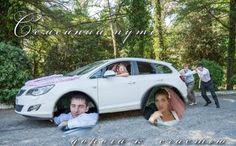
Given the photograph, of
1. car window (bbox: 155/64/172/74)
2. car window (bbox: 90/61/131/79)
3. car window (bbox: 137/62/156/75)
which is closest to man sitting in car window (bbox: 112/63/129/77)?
car window (bbox: 90/61/131/79)

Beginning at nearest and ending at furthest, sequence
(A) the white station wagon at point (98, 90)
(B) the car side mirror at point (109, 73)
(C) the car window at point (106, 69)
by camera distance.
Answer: (A) the white station wagon at point (98, 90) < (B) the car side mirror at point (109, 73) < (C) the car window at point (106, 69)

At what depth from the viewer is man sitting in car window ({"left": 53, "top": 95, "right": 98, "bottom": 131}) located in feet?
4.15

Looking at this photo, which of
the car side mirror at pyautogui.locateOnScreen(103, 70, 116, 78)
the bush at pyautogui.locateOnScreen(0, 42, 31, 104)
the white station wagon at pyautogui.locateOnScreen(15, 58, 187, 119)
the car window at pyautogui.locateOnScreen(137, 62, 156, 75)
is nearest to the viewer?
the white station wagon at pyautogui.locateOnScreen(15, 58, 187, 119)

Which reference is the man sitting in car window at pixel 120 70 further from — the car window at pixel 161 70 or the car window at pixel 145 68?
the car window at pixel 161 70

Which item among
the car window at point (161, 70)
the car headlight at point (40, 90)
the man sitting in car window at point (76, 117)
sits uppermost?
the car window at point (161, 70)

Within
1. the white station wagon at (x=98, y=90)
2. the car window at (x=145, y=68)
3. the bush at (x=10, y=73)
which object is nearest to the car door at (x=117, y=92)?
the white station wagon at (x=98, y=90)

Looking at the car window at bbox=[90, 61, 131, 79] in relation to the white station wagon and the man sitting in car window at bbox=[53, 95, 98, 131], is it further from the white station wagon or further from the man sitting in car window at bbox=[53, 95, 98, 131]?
the man sitting in car window at bbox=[53, 95, 98, 131]

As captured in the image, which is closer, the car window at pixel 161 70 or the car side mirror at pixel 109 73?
the car side mirror at pixel 109 73

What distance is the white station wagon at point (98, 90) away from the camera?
1401 mm

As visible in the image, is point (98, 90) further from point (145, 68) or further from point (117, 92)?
point (145, 68)

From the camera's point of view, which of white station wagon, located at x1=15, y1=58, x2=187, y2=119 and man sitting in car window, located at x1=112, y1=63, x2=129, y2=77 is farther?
man sitting in car window, located at x1=112, y1=63, x2=129, y2=77

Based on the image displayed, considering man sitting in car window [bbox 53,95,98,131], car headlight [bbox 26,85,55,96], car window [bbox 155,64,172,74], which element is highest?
car window [bbox 155,64,172,74]

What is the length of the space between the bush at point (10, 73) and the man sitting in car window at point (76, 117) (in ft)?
27.1

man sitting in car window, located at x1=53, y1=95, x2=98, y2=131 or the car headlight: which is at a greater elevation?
the car headlight
